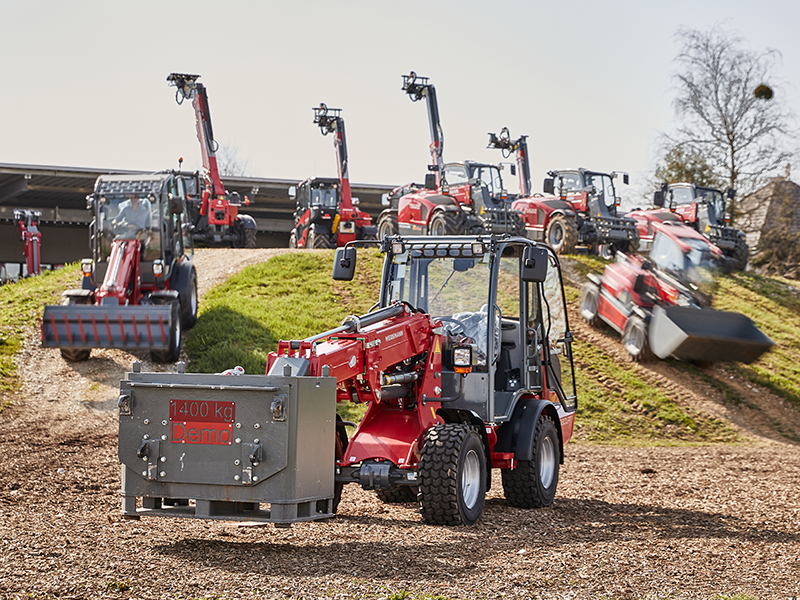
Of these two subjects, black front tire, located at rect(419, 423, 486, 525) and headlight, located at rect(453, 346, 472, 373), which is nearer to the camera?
black front tire, located at rect(419, 423, 486, 525)

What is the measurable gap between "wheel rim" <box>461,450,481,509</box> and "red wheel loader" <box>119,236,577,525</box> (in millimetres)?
15

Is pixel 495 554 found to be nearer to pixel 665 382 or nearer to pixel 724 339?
pixel 724 339

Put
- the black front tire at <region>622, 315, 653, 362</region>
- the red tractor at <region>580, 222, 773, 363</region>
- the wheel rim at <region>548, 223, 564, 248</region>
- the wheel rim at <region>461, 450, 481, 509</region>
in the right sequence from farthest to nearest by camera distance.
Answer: the wheel rim at <region>548, 223, 564, 248</region> < the black front tire at <region>622, 315, 653, 362</region> < the red tractor at <region>580, 222, 773, 363</region> < the wheel rim at <region>461, 450, 481, 509</region>

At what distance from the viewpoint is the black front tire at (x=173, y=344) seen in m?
15.5

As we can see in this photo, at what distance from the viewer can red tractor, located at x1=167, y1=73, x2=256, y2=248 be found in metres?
25.7

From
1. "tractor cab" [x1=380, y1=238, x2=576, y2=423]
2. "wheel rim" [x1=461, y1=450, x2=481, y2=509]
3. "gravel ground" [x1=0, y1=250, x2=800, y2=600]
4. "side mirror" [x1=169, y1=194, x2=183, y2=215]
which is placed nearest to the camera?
"gravel ground" [x1=0, y1=250, x2=800, y2=600]

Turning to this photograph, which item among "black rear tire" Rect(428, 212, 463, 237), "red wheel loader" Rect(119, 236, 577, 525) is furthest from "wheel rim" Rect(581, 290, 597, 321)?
"red wheel loader" Rect(119, 236, 577, 525)

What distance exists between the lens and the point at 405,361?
7875 mm

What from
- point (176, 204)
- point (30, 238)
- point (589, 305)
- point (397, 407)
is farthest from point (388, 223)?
point (397, 407)

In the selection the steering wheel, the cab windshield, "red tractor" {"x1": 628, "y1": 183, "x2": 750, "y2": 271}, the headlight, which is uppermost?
"red tractor" {"x1": 628, "y1": 183, "x2": 750, "y2": 271}

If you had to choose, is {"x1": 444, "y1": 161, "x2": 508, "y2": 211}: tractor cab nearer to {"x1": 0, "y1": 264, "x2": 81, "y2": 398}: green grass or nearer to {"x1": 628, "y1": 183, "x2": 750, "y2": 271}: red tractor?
{"x1": 628, "y1": 183, "x2": 750, "y2": 271}: red tractor

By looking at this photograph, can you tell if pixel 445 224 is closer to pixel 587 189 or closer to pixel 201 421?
pixel 587 189

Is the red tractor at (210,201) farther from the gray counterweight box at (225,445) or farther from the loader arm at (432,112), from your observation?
the gray counterweight box at (225,445)

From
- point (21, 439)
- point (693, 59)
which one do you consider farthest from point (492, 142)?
point (21, 439)
